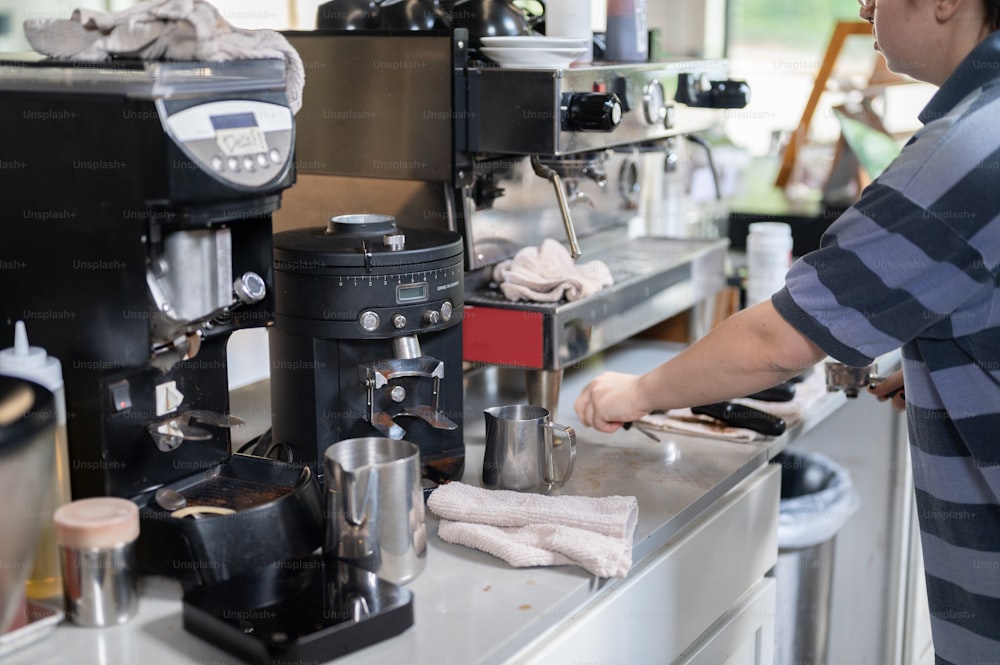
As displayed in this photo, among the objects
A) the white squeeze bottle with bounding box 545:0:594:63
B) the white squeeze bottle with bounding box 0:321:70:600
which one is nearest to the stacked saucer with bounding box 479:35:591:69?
the white squeeze bottle with bounding box 545:0:594:63

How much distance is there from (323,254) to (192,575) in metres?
0.37

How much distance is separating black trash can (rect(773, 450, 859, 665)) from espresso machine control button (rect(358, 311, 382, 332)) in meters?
0.93

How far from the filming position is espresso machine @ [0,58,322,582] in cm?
103

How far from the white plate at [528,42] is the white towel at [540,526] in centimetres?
61

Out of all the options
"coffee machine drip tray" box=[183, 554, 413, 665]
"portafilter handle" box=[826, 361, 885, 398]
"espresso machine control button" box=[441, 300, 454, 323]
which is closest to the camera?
"coffee machine drip tray" box=[183, 554, 413, 665]

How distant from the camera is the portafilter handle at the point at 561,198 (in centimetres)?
163

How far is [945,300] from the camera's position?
107 centimetres

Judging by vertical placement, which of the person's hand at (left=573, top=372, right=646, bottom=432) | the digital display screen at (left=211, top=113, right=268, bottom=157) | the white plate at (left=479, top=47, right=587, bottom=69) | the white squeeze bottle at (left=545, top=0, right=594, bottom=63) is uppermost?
the white squeeze bottle at (left=545, top=0, right=594, bottom=63)

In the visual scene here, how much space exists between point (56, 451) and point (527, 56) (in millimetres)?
820

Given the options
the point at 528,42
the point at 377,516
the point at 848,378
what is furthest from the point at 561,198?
the point at 377,516

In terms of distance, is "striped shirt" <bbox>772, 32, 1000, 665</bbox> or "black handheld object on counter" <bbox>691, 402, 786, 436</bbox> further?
A: "black handheld object on counter" <bbox>691, 402, 786, 436</bbox>

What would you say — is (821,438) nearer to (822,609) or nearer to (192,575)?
(822,609)

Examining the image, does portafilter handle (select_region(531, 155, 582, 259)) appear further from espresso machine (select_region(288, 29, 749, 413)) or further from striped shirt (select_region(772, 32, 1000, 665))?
striped shirt (select_region(772, 32, 1000, 665))

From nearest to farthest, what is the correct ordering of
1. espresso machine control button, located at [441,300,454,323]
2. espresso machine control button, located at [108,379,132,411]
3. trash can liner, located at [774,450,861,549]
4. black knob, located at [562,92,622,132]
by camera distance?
espresso machine control button, located at [108,379,132,411]
espresso machine control button, located at [441,300,454,323]
black knob, located at [562,92,622,132]
trash can liner, located at [774,450,861,549]
